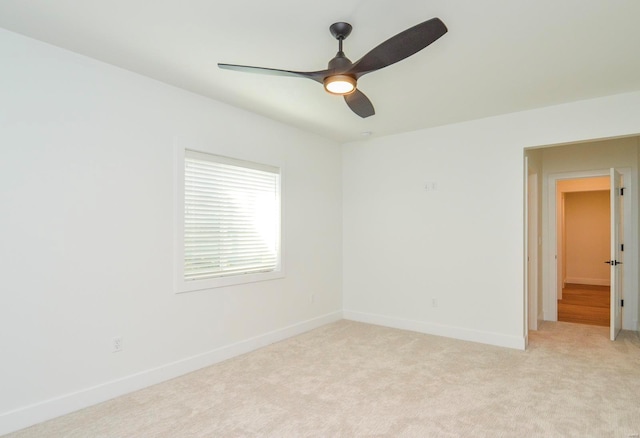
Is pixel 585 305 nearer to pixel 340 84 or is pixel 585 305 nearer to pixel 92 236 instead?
pixel 340 84

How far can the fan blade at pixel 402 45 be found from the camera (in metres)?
1.78

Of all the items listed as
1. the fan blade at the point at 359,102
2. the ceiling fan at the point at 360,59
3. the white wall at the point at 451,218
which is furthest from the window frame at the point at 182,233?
the white wall at the point at 451,218

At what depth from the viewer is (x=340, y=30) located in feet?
7.50

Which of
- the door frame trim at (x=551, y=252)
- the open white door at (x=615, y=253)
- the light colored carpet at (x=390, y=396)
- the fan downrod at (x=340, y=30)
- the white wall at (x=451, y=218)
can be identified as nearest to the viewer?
the fan downrod at (x=340, y=30)

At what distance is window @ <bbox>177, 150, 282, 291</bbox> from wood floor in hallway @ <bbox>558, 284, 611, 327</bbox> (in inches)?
180

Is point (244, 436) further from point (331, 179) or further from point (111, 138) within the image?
point (331, 179)

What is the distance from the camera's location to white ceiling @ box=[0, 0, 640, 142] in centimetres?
214

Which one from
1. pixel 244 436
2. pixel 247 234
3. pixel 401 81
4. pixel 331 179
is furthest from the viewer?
pixel 331 179

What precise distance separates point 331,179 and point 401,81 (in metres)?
2.32

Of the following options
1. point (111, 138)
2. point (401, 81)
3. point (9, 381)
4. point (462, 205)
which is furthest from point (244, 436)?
point (462, 205)

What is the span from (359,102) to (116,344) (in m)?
2.74

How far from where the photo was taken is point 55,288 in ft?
8.55

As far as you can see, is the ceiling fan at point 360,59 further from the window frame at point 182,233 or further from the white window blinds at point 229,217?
the white window blinds at point 229,217

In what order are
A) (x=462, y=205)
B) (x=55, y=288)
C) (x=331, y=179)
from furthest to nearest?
(x=331, y=179), (x=462, y=205), (x=55, y=288)
